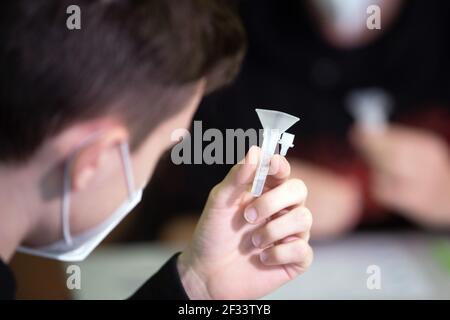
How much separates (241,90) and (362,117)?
31cm

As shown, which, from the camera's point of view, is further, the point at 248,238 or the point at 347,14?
the point at 347,14

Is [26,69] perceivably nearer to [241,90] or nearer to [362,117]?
[241,90]

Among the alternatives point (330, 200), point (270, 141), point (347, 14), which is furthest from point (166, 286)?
point (347, 14)

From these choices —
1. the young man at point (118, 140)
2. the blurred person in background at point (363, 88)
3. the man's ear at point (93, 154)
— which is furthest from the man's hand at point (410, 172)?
the man's ear at point (93, 154)

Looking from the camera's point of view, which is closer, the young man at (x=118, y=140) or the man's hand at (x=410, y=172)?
the young man at (x=118, y=140)

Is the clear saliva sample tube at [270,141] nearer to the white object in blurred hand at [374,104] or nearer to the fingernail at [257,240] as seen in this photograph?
the fingernail at [257,240]

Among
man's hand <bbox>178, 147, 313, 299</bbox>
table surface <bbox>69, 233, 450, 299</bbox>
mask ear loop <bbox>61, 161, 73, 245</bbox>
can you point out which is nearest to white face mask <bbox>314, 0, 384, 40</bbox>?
table surface <bbox>69, 233, 450, 299</bbox>

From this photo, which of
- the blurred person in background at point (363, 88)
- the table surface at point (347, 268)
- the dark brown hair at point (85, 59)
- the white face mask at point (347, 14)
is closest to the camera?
the dark brown hair at point (85, 59)

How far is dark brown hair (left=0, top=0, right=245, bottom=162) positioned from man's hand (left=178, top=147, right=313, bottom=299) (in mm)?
138

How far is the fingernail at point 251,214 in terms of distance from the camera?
694 mm

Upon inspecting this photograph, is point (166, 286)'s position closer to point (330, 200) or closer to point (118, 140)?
point (118, 140)

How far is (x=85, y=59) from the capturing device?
2.17 feet

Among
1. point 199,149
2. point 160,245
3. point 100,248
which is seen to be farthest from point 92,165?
point 160,245

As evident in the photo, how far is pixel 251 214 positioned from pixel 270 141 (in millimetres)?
83
